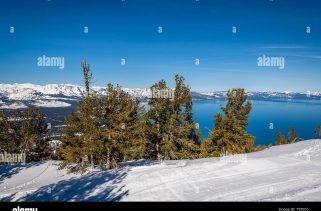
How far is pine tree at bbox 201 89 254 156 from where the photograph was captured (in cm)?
3706

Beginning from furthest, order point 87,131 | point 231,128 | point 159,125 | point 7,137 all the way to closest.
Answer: point 7,137 → point 231,128 → point 159,125 → point 87,131

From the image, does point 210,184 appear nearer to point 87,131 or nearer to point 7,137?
Result: point 87,131

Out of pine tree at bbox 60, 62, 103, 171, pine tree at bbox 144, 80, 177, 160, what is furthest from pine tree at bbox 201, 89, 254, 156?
A: pine tree at bbox 60, 62, 103, 171

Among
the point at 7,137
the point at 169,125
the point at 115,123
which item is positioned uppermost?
the point at 115,123

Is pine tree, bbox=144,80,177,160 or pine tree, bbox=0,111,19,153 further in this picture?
pine tree, bbox=0,111,19,153

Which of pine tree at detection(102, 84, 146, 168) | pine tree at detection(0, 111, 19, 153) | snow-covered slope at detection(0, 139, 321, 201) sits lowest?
pine tree at detection(0, 111, 19, 153)

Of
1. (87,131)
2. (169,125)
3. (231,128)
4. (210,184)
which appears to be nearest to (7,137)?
(87,131)

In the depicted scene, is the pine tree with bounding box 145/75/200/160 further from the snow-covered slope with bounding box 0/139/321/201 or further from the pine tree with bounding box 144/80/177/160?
the snow-covered slope with bounding box 0/139/321/201

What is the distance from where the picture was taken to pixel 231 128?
1494 inches

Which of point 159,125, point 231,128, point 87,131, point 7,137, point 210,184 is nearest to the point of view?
point 210,184

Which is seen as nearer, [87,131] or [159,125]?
[87,131]

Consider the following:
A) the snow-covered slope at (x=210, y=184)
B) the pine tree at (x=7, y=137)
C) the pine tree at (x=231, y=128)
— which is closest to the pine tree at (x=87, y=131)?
the snow-covered slope at (x=210, y=184)

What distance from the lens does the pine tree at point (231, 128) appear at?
37.1 meters

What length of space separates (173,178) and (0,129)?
40.7 meters
